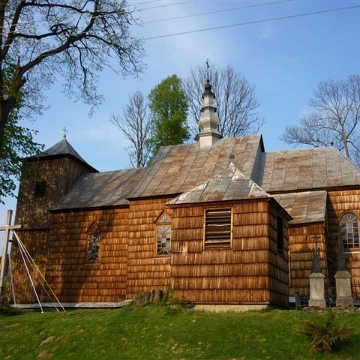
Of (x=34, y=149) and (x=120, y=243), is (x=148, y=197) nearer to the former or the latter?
(x=120, y=243)

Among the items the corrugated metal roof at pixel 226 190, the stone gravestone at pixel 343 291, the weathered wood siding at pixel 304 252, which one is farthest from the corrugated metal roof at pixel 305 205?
the stone gravestone at pixel 343 291

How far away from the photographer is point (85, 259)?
73.8ft

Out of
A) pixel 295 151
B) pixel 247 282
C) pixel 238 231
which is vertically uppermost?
pixel 295 151

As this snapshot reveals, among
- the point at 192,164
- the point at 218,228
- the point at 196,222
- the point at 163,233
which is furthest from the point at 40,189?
the point at 218,228

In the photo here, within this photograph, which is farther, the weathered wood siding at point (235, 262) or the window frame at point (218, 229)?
the window frame at point (218, 229)

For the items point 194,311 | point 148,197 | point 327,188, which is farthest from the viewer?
point 148,197

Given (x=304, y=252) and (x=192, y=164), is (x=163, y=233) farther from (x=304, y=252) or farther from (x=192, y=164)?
(x=304, y=252)

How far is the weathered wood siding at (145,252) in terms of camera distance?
1991cm

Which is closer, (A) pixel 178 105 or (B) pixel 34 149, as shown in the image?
(B) pixel 34 149

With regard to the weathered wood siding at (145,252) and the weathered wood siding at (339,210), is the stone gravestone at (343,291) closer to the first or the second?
the weathered wood siding at (339,210)

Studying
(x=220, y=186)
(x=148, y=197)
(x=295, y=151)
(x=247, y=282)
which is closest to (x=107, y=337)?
(x=247, y=282)

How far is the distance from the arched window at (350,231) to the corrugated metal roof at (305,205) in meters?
1.29

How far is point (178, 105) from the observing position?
1312 inches

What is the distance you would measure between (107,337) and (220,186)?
5.31 meters
